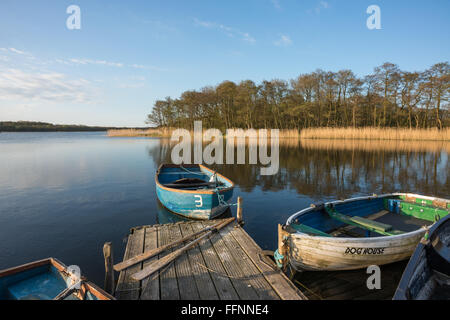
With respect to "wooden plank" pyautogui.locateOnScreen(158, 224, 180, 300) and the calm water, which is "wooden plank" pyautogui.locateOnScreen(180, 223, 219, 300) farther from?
the calm water

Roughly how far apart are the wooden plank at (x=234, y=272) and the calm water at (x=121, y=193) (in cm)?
172

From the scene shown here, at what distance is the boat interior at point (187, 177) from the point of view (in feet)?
36.1

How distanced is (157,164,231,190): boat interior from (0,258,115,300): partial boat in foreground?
21.6 ft

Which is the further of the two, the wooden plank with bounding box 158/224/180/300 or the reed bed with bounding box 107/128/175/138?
the reed bed with bounding box 107/128/175/138

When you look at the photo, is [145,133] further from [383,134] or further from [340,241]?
[340,241]

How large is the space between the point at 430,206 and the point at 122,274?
9.19 meters

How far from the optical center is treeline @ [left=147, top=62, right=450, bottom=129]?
3893cm

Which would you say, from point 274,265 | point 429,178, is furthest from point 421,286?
A: point 429,178

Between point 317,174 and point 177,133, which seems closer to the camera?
point 317,174

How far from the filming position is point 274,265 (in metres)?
4.96

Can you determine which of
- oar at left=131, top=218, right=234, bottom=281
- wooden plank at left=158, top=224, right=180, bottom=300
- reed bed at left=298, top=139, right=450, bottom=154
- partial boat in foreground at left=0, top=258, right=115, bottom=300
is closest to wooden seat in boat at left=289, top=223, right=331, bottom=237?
oar at left=131, top=218, right=234, bottom=281
